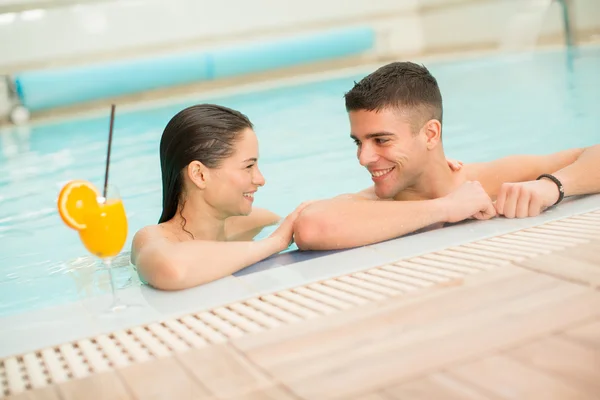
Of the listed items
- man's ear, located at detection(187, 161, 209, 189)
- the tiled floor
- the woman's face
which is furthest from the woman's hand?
the tiled floor

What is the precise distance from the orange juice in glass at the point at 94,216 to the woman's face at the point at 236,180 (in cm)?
86

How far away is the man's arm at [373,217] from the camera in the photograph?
8.36 ft

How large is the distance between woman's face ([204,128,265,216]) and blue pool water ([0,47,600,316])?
57 cm

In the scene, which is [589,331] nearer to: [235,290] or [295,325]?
[295,325]

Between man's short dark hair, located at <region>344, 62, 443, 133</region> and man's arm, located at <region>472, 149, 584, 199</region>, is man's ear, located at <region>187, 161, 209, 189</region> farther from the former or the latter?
man's arm, located at <region>472, 149, 584, 199</region>

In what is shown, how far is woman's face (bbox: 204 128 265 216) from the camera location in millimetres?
2963

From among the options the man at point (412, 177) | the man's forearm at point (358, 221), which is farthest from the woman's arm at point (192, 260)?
the man at point (412, 177)

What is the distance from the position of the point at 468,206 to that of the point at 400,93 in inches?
21.2

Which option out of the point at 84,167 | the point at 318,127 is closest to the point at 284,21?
the point at 318,127

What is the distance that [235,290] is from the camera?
216 centimetres

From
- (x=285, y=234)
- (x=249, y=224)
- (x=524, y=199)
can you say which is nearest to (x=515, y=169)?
(x=524, y=199)

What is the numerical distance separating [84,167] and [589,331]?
17.9 feet

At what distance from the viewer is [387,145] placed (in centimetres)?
288

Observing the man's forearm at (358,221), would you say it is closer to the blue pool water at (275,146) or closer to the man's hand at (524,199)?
the man's hand at (524,199)
